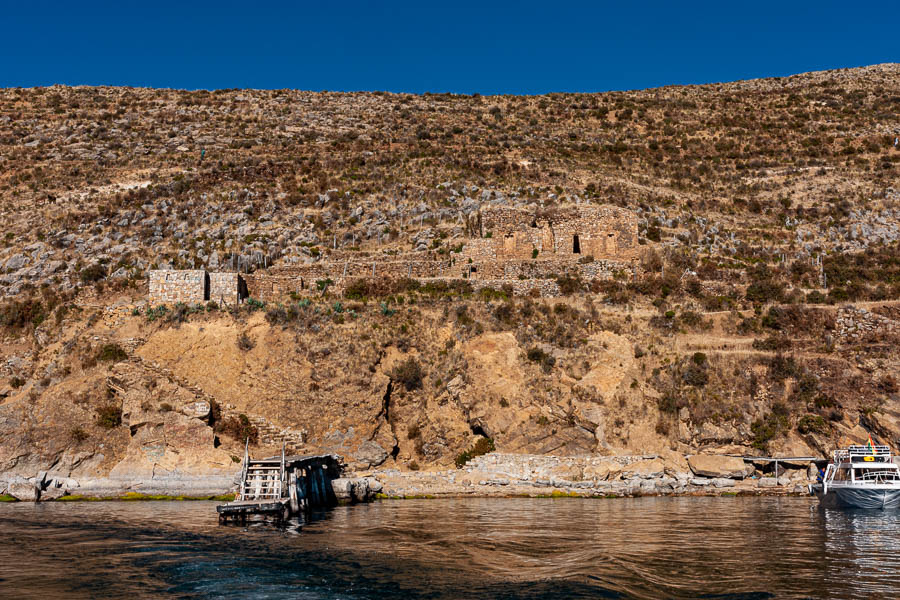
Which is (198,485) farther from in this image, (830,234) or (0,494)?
(830,234)

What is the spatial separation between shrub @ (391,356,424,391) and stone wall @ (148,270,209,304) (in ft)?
30.6

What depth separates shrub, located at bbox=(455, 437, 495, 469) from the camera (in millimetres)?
29328

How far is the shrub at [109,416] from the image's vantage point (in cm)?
2941

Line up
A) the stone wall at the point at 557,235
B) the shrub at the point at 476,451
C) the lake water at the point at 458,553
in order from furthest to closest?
the stone wall at the point at 557,235 < the shrub at the point at 476,451 < the lake water at the point at 458,553

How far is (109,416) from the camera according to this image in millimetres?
A: 29422

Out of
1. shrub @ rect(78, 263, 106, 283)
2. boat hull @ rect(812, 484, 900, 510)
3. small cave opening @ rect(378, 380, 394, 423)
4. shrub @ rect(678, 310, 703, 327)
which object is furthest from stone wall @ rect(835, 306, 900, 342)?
shrub @ rect(78, 263, 106, 283)

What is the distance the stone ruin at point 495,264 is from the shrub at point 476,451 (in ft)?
29.8

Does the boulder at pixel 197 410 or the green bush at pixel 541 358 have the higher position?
the green bush at pixel 541 358

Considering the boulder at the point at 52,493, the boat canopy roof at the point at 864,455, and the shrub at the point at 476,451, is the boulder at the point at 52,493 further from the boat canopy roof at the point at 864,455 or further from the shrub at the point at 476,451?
the boat canopy roof at the point at 864,455

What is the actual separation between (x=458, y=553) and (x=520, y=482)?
38.1 feet

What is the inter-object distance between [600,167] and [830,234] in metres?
15.9

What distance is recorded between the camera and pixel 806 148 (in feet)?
195

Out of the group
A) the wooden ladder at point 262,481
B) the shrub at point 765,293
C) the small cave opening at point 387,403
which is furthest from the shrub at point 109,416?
the shrub at point 765,293

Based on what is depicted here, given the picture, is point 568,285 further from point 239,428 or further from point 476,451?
point 239,428
